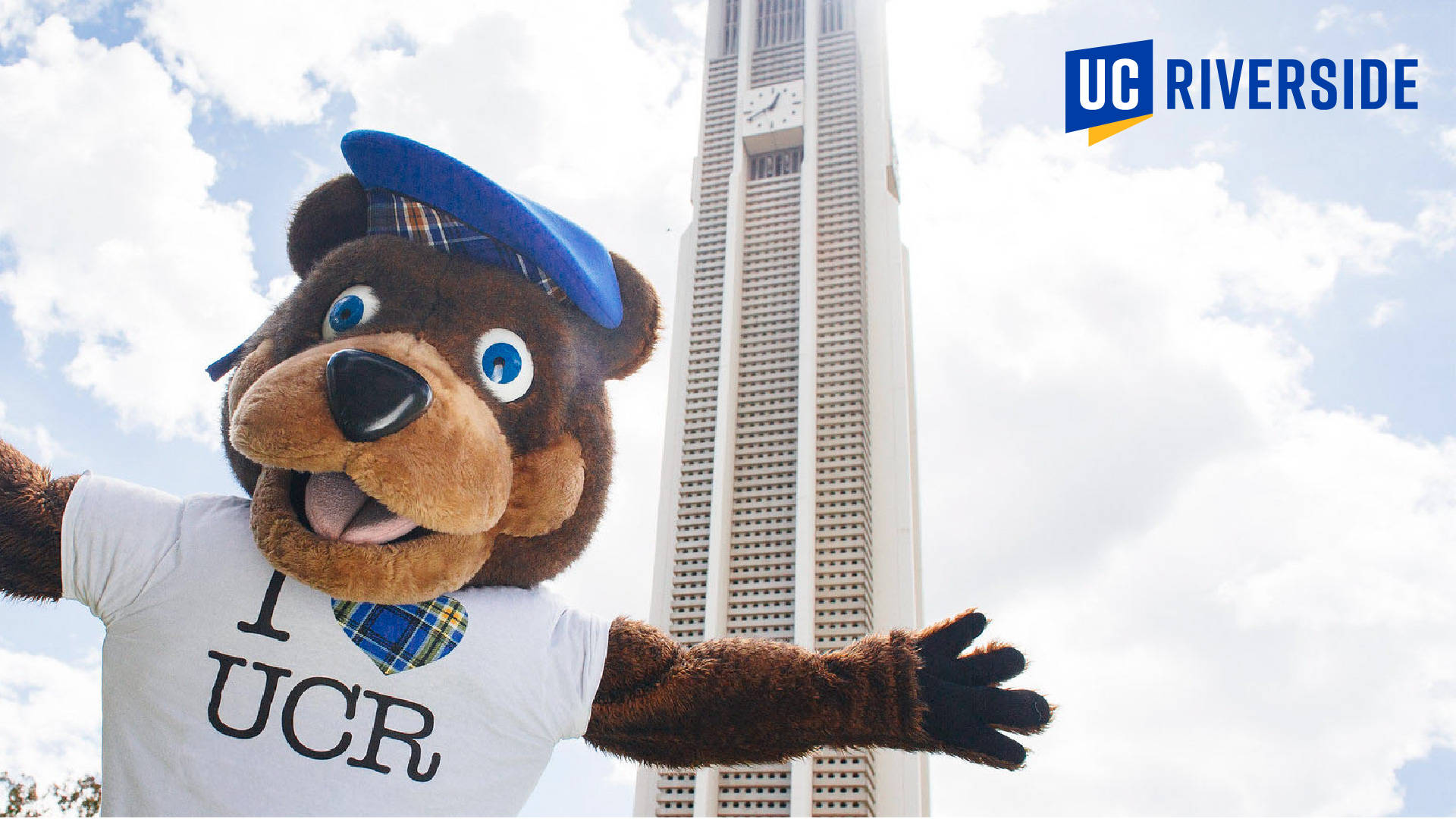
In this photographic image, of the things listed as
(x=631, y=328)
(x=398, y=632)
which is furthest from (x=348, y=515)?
(x=631, y=328)

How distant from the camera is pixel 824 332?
20938mm

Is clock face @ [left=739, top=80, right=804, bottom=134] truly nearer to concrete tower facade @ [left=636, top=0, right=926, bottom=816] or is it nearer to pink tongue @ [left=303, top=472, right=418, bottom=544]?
concrete tower facade @ [left=636, top=0, right=926, bottom=816]

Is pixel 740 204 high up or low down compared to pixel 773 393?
up

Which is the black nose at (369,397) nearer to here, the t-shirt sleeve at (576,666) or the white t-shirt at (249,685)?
the white t-shirt at (249,685)

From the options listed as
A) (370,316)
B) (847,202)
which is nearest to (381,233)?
(370,316)

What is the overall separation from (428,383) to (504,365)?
0.91 ft

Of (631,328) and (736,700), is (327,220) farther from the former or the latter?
(736,700)

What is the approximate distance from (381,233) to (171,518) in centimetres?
71

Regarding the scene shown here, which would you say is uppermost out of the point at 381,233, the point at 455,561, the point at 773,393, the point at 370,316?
the point at 773,393

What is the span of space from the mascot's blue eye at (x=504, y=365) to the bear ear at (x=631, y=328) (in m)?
0.33

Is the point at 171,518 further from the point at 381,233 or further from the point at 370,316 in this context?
the point at 381,233

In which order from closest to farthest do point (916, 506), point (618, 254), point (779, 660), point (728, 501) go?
point (779, 660), point (618, 254), point (728, 501), point (916, 506)

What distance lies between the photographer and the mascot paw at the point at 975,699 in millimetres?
1857

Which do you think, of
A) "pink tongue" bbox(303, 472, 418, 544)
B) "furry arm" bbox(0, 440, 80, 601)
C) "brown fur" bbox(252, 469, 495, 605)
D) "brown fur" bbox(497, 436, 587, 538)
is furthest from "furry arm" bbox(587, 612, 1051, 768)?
"furry arm" bbox(0, 440, 80, 601)
